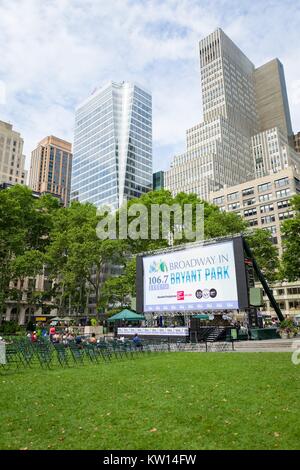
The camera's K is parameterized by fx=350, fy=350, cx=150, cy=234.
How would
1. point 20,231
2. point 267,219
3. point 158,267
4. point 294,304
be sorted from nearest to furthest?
point 158,267, point 20,231, point 294,304, point 267,219

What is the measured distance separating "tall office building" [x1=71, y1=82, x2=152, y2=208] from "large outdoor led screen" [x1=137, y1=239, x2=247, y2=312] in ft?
263

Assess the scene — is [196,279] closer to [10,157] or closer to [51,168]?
[10,157]

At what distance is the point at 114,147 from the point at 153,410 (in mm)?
112509

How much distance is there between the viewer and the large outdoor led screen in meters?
24.3

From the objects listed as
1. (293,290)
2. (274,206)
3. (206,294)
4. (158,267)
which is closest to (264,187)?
(274,206)

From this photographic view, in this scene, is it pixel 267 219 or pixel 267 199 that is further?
pixel 267 199

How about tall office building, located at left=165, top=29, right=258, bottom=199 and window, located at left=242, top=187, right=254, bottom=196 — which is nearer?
window, located at left=242, top=187, right=254, bottom=196

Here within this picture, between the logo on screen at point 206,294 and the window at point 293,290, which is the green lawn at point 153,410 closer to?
the logo on screen at point 206,294

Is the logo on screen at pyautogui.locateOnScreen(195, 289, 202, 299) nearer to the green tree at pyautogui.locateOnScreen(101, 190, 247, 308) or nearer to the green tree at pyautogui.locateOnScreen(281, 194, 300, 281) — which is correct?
the green tree at pyautogui.locateOnScreen(281, 194, 300, 281)

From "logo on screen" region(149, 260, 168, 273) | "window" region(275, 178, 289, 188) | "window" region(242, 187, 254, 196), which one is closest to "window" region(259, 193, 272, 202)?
"window" region(275, 178, 289, 188)

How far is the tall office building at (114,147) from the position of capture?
113 metres

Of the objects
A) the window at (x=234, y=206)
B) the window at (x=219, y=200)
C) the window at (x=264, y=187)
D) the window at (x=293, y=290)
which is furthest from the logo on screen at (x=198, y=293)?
the window at (x=219, y=200)

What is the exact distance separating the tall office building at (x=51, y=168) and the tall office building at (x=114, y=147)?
61.1 metres

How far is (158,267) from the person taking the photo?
2902 centimetres
